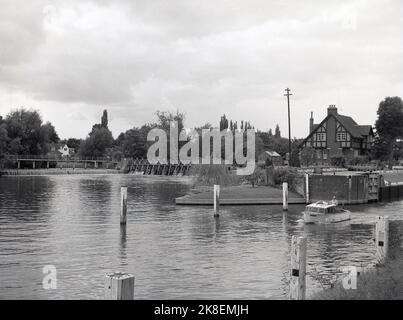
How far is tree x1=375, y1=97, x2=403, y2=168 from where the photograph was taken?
125 meters

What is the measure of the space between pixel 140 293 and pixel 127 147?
155938 mm

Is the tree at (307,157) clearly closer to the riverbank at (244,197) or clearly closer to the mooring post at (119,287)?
the riverbank at (244,197)

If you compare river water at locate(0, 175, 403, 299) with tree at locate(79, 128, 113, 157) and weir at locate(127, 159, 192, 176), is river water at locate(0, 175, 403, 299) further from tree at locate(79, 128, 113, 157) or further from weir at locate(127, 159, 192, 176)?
tree at locate(79, 128, 113, 157)

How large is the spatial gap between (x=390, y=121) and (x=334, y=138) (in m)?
14.1

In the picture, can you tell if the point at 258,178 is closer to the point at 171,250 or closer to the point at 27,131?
the point at 171,250

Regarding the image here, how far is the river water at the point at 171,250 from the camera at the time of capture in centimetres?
2170

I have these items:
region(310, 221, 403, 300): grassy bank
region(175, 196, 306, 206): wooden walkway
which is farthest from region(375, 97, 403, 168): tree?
region(310, 221, 403, 300): grassy bank

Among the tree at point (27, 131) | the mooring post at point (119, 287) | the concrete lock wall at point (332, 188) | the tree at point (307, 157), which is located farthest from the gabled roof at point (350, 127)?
the mooring post at point (119, 287)

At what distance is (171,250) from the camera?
30094 millimetres

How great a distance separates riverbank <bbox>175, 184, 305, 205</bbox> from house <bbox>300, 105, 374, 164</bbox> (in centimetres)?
6596
